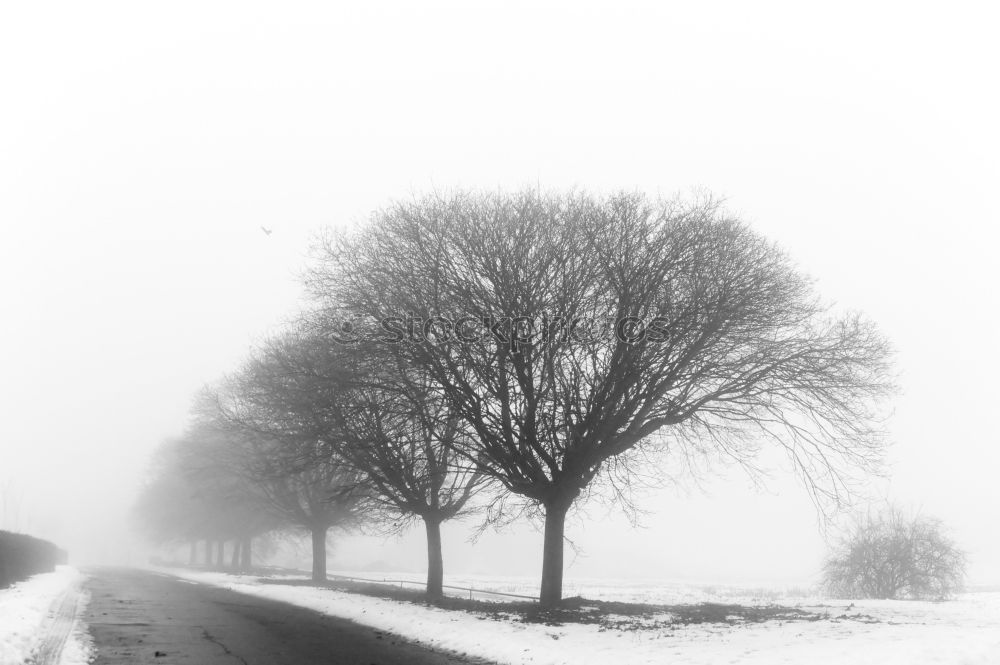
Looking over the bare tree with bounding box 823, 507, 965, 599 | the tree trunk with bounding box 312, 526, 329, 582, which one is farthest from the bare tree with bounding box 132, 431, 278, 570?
the bare tree with bounding box 823, 507, 965, 599

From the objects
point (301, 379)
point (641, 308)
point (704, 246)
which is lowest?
point (301, 379)

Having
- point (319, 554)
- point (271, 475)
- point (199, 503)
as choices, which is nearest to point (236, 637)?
point (271, 475)

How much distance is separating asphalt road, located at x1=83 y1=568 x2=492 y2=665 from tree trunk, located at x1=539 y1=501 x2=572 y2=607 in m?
6.02

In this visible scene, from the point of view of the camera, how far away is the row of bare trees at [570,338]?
22859mm

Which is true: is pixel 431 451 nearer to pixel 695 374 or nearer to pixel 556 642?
pixel 695 374

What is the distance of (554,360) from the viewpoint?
24.6 meters

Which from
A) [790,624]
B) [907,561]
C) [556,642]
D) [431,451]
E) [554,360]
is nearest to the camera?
[556,642]

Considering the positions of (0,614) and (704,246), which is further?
(704,246)

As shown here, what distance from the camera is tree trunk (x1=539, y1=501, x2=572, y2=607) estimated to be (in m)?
24.8

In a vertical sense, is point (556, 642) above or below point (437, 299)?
below

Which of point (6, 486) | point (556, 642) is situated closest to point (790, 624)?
point (556, 642)

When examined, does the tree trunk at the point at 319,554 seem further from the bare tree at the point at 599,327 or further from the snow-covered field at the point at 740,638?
the bare tree at the point at 599,327

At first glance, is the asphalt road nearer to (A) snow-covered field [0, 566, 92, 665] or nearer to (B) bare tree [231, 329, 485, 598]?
(A) snow-covered field [0, 566, 92, 665]

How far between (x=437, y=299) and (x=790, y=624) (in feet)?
43.1
